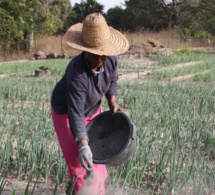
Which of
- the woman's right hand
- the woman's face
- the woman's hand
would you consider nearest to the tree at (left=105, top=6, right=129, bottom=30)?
the woman's hand

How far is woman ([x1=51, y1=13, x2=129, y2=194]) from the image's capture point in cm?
164

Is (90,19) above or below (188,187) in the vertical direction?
above

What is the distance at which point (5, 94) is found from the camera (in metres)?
4.84

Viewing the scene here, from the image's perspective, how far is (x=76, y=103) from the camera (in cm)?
169

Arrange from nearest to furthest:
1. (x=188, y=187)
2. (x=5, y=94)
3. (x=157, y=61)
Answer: (x=188, y=187) → (x=5, y=94) → (x=157, y=61)

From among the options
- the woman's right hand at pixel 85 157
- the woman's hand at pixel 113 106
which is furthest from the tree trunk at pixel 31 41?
the woman's right hand at pixel 85 157

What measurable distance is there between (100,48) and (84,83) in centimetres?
21

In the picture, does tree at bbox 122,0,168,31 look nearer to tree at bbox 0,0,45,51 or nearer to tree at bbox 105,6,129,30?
tree at bbox 105,6,129,30

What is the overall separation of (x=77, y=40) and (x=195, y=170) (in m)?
1.04

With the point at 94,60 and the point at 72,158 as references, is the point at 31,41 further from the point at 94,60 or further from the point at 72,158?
the point at 94,60

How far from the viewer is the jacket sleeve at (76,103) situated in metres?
1.65

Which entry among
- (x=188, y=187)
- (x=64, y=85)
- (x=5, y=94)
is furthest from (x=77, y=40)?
(x=5, y=94)

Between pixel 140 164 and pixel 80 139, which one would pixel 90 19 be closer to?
pixel 80 139

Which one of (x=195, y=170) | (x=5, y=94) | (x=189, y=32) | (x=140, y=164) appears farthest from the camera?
(x=189, y=32)
